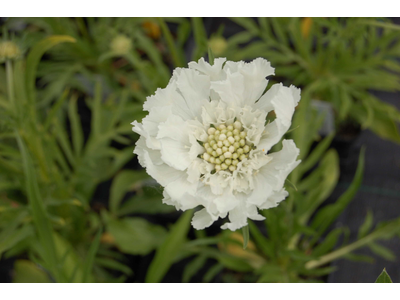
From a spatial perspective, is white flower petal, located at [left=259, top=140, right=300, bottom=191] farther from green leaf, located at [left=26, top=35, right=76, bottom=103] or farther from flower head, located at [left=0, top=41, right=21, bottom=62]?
flower head, located at [left=0, top=41, right=21, bottom=62]

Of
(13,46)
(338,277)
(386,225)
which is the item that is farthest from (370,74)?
(13,46)

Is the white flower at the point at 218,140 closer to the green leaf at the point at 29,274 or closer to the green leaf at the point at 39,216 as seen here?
the green leaf at the point at 39,216

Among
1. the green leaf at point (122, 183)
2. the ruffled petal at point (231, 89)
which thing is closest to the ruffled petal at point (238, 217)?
the ruffled petal at point (231, 89)

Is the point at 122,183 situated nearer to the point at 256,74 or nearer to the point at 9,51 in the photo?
the point at 9,51

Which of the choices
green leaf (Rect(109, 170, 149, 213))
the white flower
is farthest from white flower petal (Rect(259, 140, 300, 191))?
green leaf (Rect(109, 170, 149, 213))

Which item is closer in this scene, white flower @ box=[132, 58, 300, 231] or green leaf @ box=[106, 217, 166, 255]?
white flower @ box=[132, 58, 300, 231]

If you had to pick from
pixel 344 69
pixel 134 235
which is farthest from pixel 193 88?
pixel 344 69
